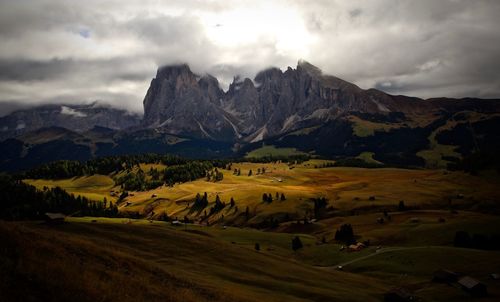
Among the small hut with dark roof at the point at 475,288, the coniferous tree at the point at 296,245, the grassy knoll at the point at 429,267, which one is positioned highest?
the small hut with dark roof at the point at 475,288

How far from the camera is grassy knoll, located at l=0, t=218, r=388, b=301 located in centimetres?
3812

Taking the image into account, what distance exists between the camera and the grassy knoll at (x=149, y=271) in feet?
125

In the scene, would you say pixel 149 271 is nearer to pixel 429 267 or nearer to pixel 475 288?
pixel 475 288

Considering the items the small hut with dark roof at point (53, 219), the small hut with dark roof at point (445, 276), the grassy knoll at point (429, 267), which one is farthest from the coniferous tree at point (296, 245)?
the small hut with dark roof at point (53, 219)

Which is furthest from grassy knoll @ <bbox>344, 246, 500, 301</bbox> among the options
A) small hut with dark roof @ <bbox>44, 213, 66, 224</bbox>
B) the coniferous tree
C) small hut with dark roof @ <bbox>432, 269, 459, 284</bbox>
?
small hut with dark roof @ <bbox>44, 213, 66, 224</bbox>

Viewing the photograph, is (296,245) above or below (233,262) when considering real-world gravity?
below

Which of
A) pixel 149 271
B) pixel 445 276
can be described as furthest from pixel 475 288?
pixel 149 271

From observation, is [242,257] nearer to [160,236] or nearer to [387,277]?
[160,236]

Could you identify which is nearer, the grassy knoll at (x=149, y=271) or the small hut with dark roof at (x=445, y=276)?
the grassy knoll at (x=149, y=271)

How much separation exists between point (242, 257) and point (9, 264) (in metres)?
57.1

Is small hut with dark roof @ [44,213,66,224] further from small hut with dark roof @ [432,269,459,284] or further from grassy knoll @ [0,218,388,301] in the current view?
small hut with dark roof @ [432,269,459,284]

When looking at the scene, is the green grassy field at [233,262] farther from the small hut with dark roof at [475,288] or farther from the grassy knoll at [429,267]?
the small hut with dark roof at [475,288]

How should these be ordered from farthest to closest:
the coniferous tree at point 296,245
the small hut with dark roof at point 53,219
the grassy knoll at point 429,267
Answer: the coniferous tree at point 296,245 → the small hut with dark roof at point 53,219 → the grassy knoll at point 429,267

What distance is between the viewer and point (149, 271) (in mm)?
56188
